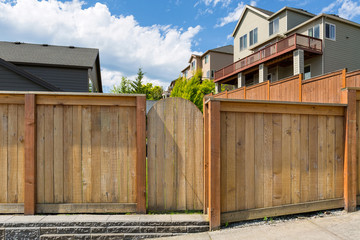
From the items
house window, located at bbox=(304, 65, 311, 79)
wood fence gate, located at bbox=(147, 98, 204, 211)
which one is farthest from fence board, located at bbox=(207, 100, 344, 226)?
house window, located at bbox=(304, 65, 311, 79)

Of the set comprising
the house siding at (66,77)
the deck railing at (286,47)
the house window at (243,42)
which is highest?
the house window at (243,42)

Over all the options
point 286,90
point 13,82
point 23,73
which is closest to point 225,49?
point 286,90

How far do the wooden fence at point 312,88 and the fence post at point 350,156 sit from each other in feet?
0.54

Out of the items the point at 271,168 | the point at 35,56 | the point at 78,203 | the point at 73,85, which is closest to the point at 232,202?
the point at 271,168

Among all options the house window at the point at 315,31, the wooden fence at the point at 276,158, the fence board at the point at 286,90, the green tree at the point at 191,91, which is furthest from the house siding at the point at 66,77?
the house window at the point at 315,31

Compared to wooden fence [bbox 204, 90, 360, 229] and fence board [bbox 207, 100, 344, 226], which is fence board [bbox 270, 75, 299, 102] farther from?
fence board [bbox 207, 100, 344, 226]

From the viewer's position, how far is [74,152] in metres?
2.88

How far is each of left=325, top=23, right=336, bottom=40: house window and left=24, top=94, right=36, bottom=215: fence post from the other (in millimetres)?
18694

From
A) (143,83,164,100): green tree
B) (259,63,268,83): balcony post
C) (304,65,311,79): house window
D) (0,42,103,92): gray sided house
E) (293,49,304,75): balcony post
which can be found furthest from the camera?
(143,83,164,100): green tree

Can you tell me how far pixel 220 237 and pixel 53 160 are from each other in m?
2.59

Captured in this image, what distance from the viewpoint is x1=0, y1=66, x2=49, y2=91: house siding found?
812cm

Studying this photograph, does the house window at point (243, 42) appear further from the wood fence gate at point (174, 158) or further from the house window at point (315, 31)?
the wood fence gate at point (174, 158)

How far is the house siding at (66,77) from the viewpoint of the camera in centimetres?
1258

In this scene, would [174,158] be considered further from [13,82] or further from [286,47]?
[286,47]
